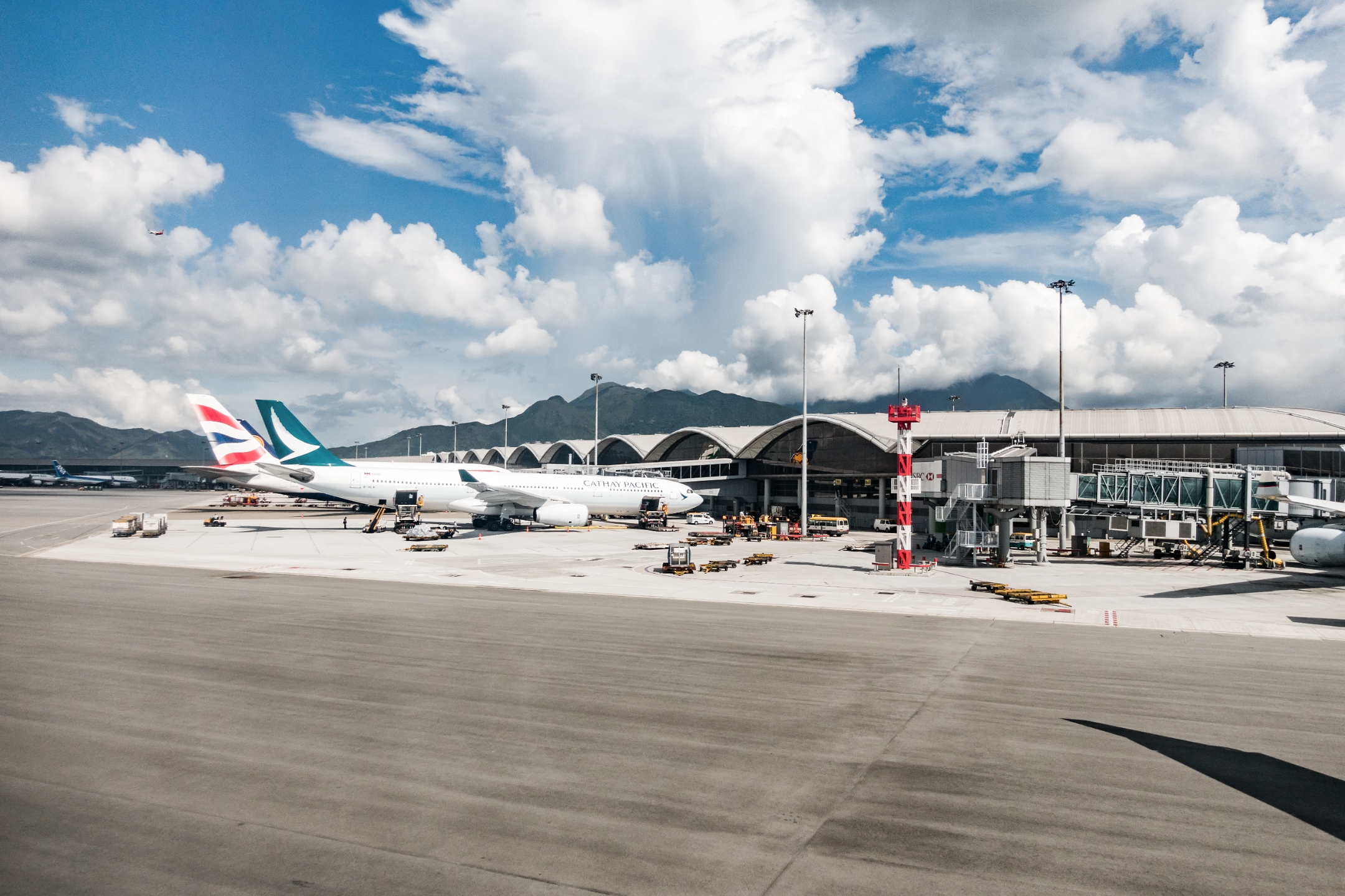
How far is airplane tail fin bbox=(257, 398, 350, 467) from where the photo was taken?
210ft

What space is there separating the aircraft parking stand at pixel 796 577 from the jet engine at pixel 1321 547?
1213mm

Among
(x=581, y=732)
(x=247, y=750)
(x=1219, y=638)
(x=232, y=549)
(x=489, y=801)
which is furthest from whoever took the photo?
(x=232, y=549)

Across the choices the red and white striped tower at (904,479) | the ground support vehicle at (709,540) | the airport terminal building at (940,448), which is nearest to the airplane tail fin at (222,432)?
the ground support vehicle at (709,540)

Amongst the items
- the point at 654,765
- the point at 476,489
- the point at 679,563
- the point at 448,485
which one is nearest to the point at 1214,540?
the point at 679,563

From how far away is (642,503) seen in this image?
233 ft

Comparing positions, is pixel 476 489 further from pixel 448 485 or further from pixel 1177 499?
pixel 1177 499

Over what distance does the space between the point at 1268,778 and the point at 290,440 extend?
225 feet

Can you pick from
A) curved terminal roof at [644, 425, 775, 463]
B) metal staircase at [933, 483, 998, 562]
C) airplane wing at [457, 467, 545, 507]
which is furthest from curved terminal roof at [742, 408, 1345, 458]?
airplane wing at [457, 467, 545, 507]

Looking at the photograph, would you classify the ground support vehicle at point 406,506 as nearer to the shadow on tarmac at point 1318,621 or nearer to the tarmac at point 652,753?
the tarmac at point 652,753

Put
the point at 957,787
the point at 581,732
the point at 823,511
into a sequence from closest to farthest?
the point at 957,787, the point at 581,732, the point at 823,511

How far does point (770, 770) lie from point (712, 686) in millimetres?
4906

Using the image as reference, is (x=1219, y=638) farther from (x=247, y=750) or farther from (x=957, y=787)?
(x=247, y=750)

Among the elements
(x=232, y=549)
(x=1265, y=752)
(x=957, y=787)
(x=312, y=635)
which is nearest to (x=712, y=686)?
(x=957, y=787)

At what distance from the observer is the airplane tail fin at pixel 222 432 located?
61969 mm
